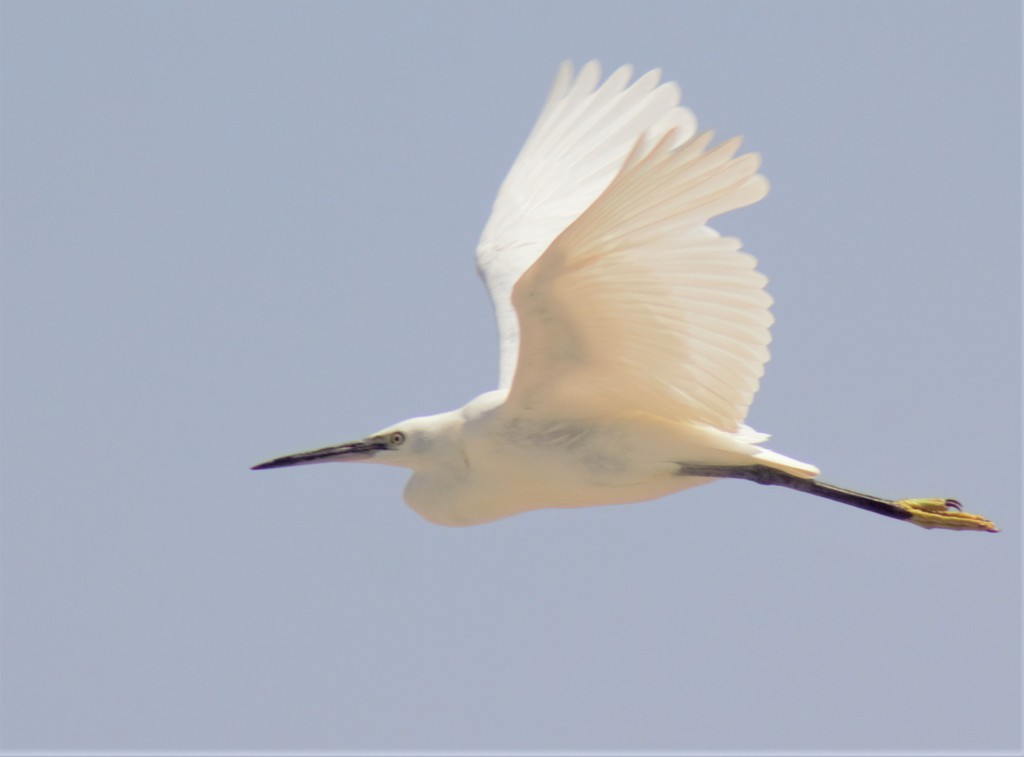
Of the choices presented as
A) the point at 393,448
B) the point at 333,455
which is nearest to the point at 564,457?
the point at 393,448

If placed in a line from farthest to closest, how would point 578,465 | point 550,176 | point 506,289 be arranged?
point 550,176
point 506,289
point 578,465

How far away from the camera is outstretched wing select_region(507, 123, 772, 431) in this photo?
6.73m

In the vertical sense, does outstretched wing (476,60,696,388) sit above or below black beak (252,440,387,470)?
above

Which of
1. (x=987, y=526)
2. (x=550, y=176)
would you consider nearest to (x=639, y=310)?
(x=987, y=526)

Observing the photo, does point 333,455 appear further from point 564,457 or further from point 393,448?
point 564,457

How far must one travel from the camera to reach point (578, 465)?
26.3ft

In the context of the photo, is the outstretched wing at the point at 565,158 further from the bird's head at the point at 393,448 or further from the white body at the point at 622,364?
the bird's head at the point at 393,448

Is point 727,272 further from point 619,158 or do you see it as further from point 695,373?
point 619,158

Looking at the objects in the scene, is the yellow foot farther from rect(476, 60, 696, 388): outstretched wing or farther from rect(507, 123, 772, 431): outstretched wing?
rect(476, 60, 696, 388): outstretched wing

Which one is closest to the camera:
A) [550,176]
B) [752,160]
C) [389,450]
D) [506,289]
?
[752,160]

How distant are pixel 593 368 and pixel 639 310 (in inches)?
18.3

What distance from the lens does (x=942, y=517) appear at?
8586 mm

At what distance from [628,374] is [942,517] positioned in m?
1.93

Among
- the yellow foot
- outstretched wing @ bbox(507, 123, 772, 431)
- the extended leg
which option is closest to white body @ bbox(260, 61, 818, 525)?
outstretched wing @ bbox(507, 123, 772, 431)
